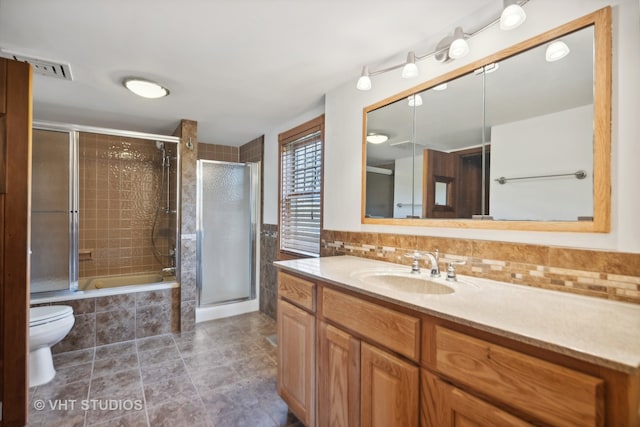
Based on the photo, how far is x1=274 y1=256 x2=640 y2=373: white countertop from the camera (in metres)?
0.69

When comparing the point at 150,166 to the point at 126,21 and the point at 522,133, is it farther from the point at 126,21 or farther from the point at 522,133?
the point at 522,133

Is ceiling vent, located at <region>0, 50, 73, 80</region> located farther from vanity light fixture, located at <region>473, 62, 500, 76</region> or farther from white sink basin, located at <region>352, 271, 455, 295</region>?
vanity light fixture, located at <region>473, 62, 500, 76</region>

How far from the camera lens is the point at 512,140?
4.38 ft

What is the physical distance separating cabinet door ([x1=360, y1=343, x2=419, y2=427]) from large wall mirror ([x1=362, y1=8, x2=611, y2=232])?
2.48ft

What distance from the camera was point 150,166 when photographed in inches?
144

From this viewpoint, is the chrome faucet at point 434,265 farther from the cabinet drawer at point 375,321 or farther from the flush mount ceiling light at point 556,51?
the flush mount ceiling light at point 556,51

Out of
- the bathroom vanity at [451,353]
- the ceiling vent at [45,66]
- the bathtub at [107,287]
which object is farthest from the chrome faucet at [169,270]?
the bathroom vanity at [451,353]

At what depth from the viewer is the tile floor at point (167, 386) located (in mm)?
1759

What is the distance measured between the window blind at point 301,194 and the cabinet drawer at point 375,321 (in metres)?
1.27

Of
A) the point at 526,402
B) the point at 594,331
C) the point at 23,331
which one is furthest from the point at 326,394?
the point at 23,331

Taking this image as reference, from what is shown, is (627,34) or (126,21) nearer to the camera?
(627,34)

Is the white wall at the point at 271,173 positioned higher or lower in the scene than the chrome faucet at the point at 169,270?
higher

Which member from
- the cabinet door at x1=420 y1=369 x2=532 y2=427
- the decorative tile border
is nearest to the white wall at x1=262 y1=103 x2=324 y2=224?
the decorative tile border

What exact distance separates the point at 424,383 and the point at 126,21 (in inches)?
82.5
